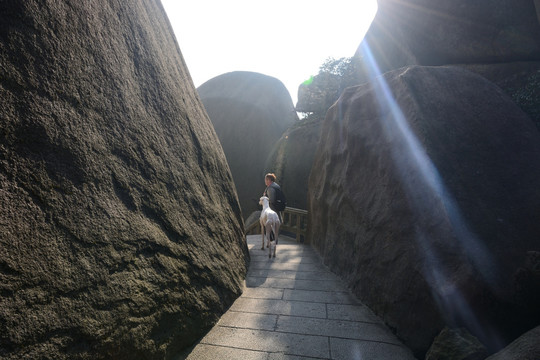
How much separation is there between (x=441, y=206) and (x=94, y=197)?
275 centimetres

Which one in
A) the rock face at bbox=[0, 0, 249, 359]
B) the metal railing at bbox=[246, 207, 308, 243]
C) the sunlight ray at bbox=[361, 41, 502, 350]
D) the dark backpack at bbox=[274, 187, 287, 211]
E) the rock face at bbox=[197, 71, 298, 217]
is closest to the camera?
the rock face at bbox=[0, 0, 249, 359]

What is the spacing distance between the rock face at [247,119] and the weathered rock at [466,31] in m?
12.8

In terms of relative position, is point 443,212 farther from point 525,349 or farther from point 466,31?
point 466,31

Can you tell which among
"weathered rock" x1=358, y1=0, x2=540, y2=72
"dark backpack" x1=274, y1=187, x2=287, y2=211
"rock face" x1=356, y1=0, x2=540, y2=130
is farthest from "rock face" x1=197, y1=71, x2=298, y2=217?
"rock face" x1=356, y1=0, x2=540, y2=130

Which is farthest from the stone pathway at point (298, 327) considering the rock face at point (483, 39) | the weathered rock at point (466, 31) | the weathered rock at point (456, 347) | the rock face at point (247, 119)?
the rock face at point (247, 119)

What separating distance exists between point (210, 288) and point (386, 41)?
10410 millimetres

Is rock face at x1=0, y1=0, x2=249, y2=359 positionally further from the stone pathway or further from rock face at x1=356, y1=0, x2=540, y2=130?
rock face at x1=356, y1=0, x2=540, y2=130

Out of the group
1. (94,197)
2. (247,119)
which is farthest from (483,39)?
(247,119)

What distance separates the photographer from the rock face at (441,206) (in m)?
2.29

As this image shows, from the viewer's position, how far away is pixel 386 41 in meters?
10.3

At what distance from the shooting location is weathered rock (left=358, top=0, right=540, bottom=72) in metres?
5.36

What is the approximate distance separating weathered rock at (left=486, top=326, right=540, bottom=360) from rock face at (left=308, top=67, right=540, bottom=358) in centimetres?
45

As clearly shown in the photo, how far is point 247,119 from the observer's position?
2184 cm

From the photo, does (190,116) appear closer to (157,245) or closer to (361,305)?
(157,245)
